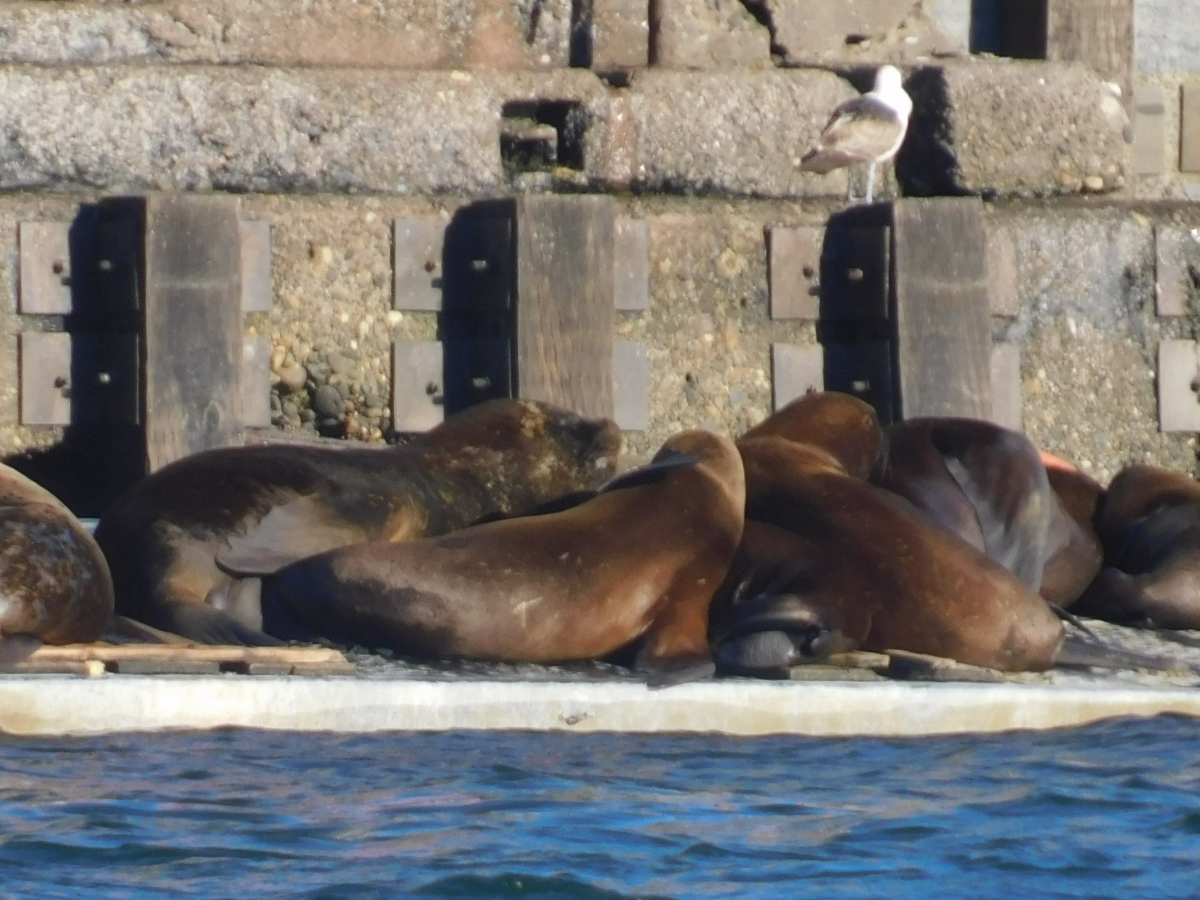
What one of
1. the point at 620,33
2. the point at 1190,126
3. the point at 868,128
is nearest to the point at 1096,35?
the point at 1190,126

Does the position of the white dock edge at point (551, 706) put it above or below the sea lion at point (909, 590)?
below

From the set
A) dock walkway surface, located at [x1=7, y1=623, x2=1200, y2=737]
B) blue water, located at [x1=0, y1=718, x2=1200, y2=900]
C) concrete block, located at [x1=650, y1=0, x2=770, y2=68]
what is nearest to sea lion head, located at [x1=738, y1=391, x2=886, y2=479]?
dock walkway surface, located at [x1=7, y1=623, x2=1200, y2=737]

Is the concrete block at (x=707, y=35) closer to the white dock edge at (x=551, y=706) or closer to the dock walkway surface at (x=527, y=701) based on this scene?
the dock walkway surface at (x=527, y=701)

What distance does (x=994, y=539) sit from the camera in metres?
7.13

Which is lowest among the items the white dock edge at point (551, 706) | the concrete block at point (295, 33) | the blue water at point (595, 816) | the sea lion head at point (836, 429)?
the blue water at point (595, 816)

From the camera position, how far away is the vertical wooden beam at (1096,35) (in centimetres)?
891

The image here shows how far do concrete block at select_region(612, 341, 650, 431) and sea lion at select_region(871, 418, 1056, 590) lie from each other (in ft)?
3.22

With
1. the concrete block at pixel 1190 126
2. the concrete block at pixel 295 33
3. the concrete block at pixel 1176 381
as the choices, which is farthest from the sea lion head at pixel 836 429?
the concrete block at pixel 1190 126

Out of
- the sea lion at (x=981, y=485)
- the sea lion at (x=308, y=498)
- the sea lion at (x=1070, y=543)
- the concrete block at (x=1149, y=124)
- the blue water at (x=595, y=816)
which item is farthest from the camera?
the concrete block at (x=1149, y=124)

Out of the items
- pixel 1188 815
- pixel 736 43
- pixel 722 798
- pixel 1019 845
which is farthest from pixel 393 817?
pixel 736 43

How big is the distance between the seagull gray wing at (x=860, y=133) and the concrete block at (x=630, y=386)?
872mm

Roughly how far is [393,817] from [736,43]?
453cm

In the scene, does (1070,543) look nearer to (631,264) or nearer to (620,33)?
(631,264)

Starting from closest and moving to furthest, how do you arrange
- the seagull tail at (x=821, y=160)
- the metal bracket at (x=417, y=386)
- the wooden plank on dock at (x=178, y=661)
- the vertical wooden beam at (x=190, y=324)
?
1. the wooden plank on dock at (x=178, y=661)
2. the vertical wooden beam at (x=190, y=324)
3. the metal bracket at (x=417, y=386)
4. the seagull tail at (x=821, y=160)
